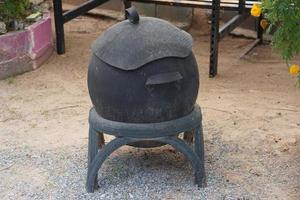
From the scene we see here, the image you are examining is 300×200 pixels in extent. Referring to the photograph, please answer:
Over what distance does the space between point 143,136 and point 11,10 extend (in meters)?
2.60

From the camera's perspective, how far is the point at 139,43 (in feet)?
9.05

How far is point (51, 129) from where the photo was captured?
12.3 feet

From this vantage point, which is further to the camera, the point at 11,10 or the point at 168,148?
the point at 11,10

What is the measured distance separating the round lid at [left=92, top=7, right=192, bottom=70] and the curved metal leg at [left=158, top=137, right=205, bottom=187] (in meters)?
0.43

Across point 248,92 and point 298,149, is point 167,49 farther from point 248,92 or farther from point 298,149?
point 248,92

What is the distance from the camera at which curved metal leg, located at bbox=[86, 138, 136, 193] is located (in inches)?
111

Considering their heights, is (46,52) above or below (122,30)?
below

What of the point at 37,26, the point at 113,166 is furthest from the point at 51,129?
the point at 37,26

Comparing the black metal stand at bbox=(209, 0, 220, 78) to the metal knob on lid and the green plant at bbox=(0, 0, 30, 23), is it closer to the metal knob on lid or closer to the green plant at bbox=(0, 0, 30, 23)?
the green plant at bbox=(0, 0, 30, 23)

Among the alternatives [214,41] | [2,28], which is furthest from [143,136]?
[2,28]

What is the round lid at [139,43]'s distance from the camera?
8.95 ft

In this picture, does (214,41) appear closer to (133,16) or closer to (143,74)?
(133,16)

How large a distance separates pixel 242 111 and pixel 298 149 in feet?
2.17

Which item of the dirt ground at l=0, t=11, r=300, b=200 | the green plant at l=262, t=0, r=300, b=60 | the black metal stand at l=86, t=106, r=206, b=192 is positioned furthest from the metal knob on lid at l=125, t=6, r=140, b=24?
the dirt ground at l=0, t=11, r=300, b=200
